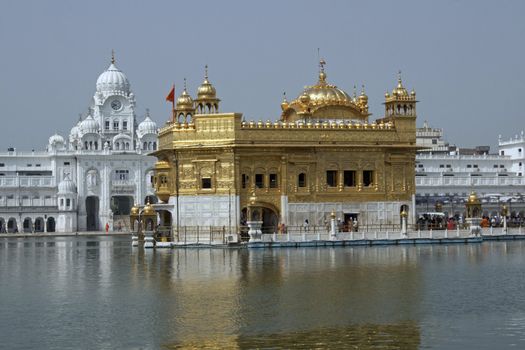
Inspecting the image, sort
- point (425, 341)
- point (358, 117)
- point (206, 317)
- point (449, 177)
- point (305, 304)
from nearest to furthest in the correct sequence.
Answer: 1. point (425, 341)
2. point (206, 317)
3. point (305, 304)
4. point (358, 117)
5. point (449, 177)

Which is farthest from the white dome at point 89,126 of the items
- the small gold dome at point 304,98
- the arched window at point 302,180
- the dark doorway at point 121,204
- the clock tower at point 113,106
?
the arched window at point 302,180

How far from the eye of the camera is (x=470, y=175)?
279 feet

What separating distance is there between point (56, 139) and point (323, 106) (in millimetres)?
48509

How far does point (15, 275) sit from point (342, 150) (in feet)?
67.4

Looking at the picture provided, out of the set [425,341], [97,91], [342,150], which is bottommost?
[425,341]

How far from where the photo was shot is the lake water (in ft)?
52.0

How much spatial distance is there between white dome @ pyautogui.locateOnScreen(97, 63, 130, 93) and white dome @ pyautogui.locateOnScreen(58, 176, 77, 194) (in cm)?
1328

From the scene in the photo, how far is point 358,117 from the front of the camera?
46969 mm

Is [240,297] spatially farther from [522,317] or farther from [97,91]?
[97,91]

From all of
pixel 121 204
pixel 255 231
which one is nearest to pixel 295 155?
pixel 255 231

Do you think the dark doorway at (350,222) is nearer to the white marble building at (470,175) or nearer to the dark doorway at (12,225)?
the white marble building at (470,175)

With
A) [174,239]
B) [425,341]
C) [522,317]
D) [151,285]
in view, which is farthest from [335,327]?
[174,239]

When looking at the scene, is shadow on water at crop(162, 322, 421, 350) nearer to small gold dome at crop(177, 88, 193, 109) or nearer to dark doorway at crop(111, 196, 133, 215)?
small gold dome at crop(177, 88, 193, 109)

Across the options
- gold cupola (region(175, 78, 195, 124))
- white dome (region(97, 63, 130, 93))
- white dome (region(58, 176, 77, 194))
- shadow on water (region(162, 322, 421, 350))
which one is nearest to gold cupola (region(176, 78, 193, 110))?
gold cupola (region(175, 78, 195, 124))
